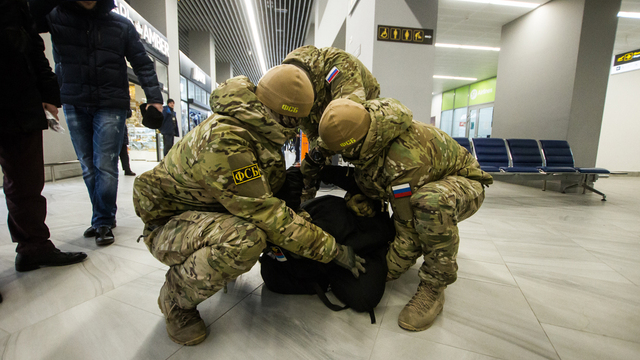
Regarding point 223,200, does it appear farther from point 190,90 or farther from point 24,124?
point 190,90

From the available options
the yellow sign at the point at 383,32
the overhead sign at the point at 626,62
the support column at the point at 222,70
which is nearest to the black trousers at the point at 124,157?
the yellow sign at the point at 383,32

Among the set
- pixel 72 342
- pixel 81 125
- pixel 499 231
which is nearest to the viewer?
pixel 72 342

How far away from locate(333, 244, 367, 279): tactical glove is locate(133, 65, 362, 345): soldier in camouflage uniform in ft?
0.17

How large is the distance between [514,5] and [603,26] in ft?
4.28

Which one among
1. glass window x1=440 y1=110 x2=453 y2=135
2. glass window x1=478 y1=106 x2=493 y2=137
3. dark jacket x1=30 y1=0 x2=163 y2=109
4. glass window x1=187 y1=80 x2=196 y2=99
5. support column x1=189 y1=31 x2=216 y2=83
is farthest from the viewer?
glass window x1=440 y1=110 x2=453 y2=135

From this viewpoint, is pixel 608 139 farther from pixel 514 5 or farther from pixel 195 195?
pixel 195 195

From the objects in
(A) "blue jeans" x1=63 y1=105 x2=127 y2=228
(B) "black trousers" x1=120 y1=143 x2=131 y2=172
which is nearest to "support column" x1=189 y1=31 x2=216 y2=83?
(B) "black trousers" x1=120 y1=143 x2=131 y2=172

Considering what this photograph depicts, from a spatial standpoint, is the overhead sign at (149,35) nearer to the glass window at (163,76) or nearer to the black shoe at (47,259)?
the glass window at (163,76)

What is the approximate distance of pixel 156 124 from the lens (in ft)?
5.64

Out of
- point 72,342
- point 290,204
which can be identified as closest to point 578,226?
point 290,204

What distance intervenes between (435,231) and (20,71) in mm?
1822

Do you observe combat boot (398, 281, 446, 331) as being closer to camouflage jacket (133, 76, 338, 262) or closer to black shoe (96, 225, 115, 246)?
camouflage jacket (133, 76, 338, 262)

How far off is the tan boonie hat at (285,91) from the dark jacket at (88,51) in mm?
1250

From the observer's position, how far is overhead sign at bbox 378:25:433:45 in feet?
10.2
